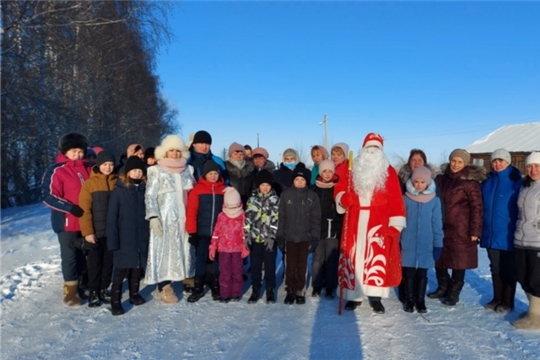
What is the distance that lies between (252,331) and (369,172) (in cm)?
205

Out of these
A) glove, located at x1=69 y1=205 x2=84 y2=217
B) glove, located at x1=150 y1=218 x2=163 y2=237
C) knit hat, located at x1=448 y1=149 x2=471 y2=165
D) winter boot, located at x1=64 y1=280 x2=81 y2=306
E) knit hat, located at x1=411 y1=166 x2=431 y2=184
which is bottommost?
winter boot, located at x1=64 y1=280 x2=81 y2=306

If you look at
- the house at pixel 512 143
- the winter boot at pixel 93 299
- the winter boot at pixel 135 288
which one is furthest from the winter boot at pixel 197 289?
the house at pixel 512 143

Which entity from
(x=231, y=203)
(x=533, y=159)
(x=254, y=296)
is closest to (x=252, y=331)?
(x=254, y=296)

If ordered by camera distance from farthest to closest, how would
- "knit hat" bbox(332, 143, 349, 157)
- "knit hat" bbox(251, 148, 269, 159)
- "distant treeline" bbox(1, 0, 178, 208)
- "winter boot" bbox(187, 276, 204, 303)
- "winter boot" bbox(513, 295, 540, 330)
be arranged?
"distant treeline" bbox(1, 0, 178, 208), "knit hat" bbox(251, 148, 269, 159), "knit hat" bbox(332, 143, 349, 157), "winter boot" bbox(187, 276, 204, 303), "winter boot" bbox(513, 295, 540, 330)

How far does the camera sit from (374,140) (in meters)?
4.42

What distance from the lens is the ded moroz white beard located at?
13.9ft

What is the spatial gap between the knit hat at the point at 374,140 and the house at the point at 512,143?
79.5ft

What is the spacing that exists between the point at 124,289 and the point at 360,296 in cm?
296

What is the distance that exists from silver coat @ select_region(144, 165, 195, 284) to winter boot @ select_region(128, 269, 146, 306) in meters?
0.14

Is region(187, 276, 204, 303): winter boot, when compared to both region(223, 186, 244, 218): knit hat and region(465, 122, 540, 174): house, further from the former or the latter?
region(465, 122, 540, 174): house

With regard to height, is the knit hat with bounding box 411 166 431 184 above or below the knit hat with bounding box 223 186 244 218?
above

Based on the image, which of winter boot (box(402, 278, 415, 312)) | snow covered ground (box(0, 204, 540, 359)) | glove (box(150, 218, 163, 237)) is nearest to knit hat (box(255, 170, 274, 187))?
glove (box(150, 218, 163, 237))

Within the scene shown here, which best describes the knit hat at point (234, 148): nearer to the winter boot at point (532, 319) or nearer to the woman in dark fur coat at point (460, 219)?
the woman in dark fur coat at point (460, 219)

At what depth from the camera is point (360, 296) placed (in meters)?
4.27
